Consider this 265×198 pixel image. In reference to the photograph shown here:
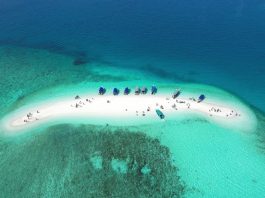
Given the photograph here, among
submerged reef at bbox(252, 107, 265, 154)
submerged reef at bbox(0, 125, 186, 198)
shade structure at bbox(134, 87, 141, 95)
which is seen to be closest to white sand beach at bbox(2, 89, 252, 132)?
shade structure at bbox(134, 87, 141, 95)

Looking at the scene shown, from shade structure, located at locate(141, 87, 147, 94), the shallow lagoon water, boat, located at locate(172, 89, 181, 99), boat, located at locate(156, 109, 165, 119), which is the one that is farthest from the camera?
shade structure, located at locate(141, 87, 147, 94)

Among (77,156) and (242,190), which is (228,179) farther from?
(77,156)

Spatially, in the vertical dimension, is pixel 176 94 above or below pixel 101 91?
below

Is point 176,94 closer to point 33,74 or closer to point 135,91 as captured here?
point 135,91

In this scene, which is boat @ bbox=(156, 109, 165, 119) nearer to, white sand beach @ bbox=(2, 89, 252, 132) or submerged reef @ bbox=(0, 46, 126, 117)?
white sand beach @ bbox=(2, 89, 252, 132)

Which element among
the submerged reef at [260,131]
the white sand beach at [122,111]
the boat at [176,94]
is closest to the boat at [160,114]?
the white sand beach at [122,111]

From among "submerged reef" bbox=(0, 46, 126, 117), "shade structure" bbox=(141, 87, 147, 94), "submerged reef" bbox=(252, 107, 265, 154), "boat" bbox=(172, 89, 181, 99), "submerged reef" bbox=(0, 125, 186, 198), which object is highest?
"submerged reef" bbox=(0, 46, 126, 117)

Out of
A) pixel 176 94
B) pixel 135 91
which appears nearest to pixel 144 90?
pixel 135 91
